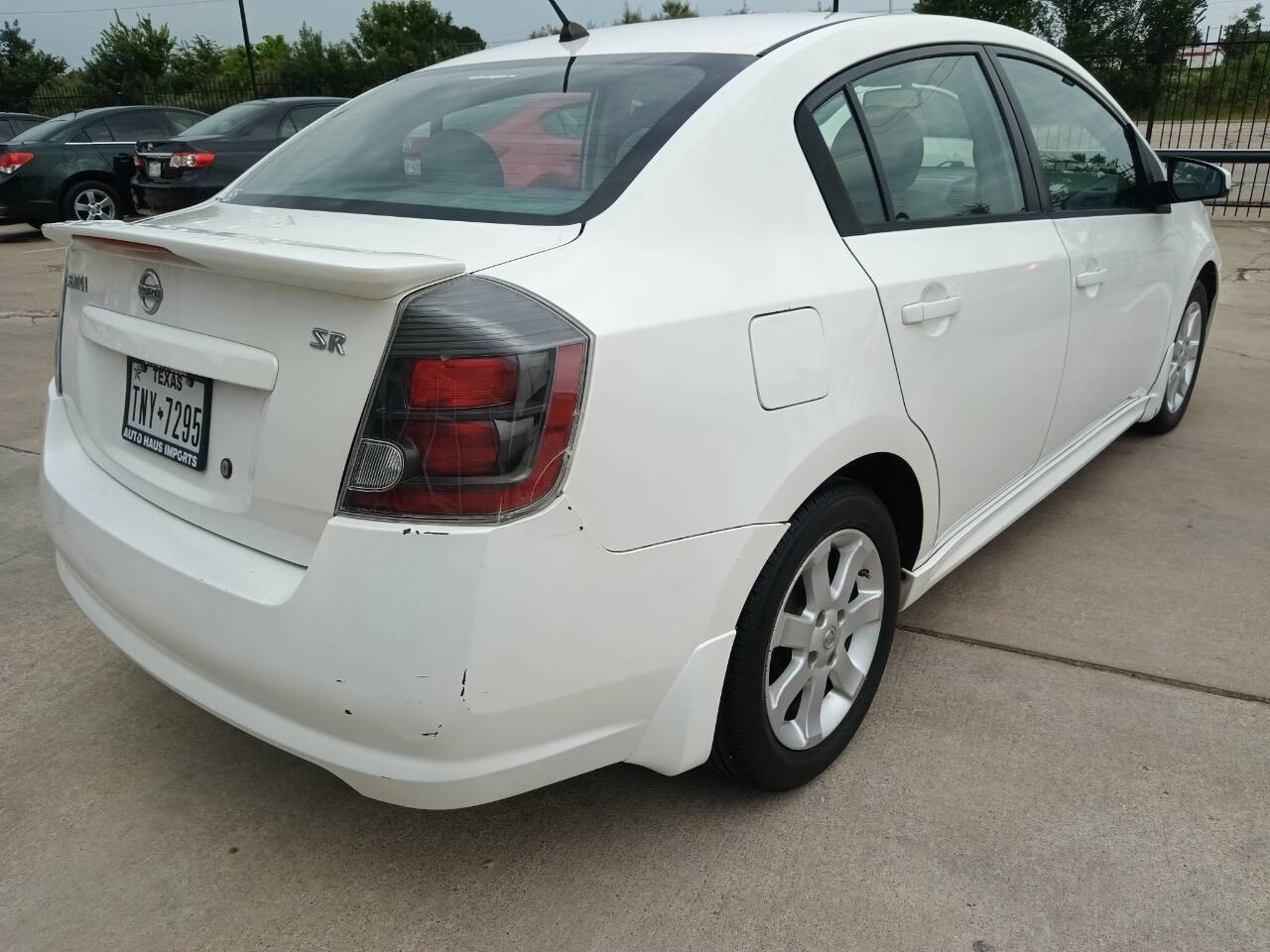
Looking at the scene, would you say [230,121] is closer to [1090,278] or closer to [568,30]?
[568,30]

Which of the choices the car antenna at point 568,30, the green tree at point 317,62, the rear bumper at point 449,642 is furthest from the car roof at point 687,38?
the green tree at point 317,62

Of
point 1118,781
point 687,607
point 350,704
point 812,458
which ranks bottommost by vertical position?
point 1118,781

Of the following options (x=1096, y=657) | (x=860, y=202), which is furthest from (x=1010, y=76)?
(x=1096, y=657)

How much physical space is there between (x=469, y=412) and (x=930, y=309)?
45.5 inches

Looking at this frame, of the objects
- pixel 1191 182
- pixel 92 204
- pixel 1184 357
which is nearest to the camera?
pixel 1191 182

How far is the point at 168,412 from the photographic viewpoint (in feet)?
6.37

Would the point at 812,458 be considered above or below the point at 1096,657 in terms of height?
above

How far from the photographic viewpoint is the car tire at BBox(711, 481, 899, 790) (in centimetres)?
196

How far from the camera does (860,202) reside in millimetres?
2215

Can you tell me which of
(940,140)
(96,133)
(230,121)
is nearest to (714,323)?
(940,140)

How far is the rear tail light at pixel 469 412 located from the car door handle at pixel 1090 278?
1.95 metres

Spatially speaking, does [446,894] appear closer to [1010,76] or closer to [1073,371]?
[1073,371]

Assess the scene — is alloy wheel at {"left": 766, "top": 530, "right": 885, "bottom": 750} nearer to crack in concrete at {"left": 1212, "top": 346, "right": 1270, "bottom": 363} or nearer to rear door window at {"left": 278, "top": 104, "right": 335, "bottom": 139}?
crack in concrete at {"left": 1212, "top": 346, "right": 1270, "bottom": 363}

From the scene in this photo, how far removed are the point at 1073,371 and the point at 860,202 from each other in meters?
1.24
